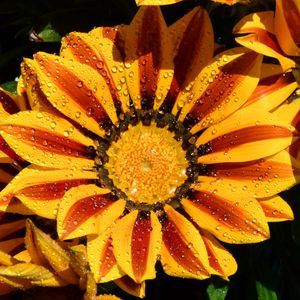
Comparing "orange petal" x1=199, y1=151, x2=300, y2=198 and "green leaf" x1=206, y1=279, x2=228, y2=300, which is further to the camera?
"green leaf" x1=206, y1=279, x2=228, y2=300

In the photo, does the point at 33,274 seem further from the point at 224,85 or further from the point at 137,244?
the point at 224,85

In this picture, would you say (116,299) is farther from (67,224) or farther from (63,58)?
(63,58)

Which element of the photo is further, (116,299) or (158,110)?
(158,110)

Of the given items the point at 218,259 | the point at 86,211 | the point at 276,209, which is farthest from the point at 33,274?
the point at 276,209

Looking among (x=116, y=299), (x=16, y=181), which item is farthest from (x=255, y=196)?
(x=16, y=181)

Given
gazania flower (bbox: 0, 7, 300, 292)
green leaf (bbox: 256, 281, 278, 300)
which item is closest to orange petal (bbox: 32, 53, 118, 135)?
gazania flower (bbox: 0, 7, 300, 292)

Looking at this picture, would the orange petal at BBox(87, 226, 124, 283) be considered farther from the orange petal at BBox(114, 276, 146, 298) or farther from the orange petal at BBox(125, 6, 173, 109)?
the orange petal at BBox(125, 6, 173, 109)
